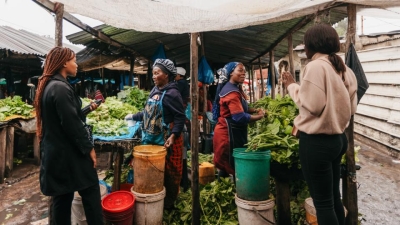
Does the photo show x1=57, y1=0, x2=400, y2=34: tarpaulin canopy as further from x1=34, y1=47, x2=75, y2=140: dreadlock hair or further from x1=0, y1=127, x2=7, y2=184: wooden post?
x1=0, y1=127, x2=7, y2=184: wooden post

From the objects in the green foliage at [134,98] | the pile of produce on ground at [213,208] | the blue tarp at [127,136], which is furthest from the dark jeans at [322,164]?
the green foliage at [134,98]

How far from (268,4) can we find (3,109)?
6891mm

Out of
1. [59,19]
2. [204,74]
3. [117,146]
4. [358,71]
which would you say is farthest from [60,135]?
[204,74]

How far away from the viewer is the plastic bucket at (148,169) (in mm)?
3555

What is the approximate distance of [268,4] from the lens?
2850 mm

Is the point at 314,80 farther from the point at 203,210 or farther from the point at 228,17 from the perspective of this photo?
the point at 203,210

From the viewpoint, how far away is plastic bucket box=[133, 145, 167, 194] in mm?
3555

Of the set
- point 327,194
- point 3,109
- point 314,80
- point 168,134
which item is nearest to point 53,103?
point 168,134

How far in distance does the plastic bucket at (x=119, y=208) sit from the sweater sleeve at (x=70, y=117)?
1003 millimetres

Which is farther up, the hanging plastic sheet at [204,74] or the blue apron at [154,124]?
the hanging plastic sheet at [204,74]

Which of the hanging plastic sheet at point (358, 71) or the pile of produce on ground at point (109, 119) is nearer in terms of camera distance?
the hanging plastic sheet at point (358, 71)

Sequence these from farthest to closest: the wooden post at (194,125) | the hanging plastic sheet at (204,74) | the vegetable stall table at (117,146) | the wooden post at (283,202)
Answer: the hanging plastic sheet at (204,74) < the vegetable stall table at (117,146) < the wooden post at (194,125) < the wooden post at (283,202)

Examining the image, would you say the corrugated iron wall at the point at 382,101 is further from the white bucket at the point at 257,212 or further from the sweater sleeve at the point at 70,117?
the sweater sleeve at the point at 70,117

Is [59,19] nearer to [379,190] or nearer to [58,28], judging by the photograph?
[58,28]
